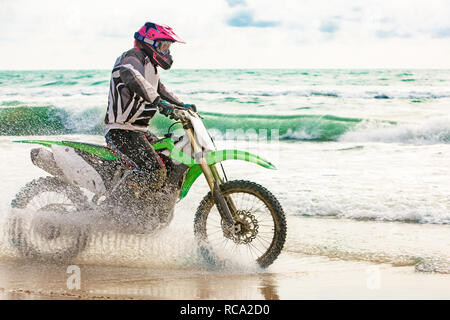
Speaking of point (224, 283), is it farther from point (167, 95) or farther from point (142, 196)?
point (167, 95)

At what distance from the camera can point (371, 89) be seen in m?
30.0

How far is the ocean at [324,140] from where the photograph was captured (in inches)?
262

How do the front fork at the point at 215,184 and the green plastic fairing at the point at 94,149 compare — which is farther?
the green plastic fairing at the point at 94,149

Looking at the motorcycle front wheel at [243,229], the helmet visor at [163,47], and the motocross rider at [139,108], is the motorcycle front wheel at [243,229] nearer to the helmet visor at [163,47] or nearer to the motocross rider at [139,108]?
the motocross rider at [139,108]

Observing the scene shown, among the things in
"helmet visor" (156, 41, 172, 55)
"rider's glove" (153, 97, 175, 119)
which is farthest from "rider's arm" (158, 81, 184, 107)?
"rider's glove" (153, 97, 175, 119)

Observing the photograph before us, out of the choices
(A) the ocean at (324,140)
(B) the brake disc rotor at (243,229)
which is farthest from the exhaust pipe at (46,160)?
(B) the brake disc rotor at (243,229)

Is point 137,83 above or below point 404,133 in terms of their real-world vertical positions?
below

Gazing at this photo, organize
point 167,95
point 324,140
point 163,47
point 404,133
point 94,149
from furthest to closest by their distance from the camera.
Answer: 1. point 404,133
2. point 324,140
3. point 167,95
4. point 94,149
5. point 163,47

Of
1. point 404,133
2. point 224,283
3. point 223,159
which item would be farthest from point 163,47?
point 404,133

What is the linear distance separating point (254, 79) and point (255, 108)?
12.2 m

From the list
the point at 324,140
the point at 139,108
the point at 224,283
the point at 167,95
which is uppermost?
the point at 324,140

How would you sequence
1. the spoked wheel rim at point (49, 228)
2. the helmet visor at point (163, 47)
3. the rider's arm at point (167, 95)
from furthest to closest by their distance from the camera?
the rider's arm at point (167, 95), the spoked wheel rim at point (49, 228), the helmet visor at point (163, 47)

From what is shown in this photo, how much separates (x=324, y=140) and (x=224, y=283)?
537 inches

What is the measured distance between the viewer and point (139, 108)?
5066 millimetres
